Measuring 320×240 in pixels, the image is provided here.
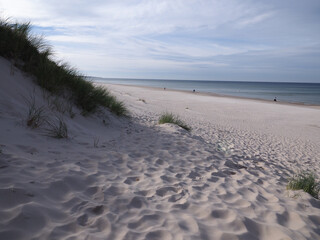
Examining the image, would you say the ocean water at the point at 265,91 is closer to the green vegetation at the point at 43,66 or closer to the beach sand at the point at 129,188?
the green vegetation at the point at 43,66

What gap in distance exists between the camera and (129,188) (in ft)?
9.95

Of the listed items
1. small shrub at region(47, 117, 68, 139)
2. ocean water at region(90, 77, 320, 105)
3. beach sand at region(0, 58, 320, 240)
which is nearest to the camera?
beach sand at region(0, 58, 320, 240)

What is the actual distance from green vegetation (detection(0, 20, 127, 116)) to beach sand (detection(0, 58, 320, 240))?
391mm

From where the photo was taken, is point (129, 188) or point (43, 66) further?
point (43, 66)

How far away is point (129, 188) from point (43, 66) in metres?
4.69

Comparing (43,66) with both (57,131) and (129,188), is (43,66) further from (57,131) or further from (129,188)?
(129,188)

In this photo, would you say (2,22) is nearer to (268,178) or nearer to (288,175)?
(268,178)

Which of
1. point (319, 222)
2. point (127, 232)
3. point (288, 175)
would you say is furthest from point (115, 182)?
point (288, 175)

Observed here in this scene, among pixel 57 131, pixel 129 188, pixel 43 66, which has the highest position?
pixel 43 66

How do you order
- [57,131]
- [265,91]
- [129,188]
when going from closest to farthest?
[129,188]
[57,131]
[265,91]

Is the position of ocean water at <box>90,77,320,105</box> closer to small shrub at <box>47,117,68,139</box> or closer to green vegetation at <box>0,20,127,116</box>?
green vegetation at <box>0,20,127,116</box>

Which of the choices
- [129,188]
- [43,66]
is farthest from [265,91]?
[129,188]

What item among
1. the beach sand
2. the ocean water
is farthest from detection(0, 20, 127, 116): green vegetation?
the ocean water

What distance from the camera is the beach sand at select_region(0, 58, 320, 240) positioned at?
2207 millimetres
